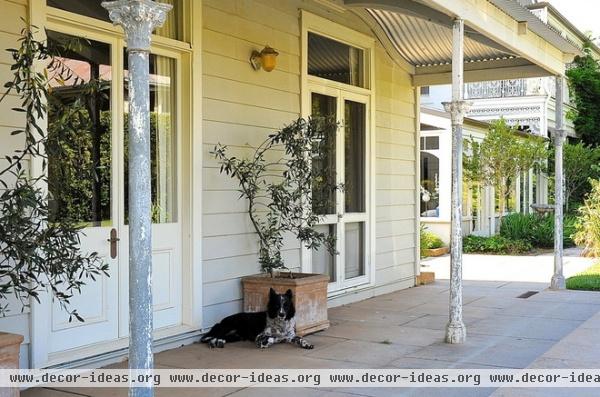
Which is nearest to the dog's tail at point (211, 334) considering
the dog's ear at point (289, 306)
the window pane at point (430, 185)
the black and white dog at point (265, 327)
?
the black and white dog at point (265, 327)

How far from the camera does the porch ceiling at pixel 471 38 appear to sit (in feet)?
22.1

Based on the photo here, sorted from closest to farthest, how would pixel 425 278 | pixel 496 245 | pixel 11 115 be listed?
pixel 11 115
pixel 425 278
pixel 496 245

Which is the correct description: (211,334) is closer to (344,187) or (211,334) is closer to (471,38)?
(344,187)

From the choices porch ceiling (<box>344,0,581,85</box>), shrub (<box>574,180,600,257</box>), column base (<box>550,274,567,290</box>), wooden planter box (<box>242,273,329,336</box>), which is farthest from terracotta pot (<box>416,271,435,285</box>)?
wooden planter box (<box>242,273,329,336</box>)

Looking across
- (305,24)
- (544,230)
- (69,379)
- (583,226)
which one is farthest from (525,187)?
(69,379)

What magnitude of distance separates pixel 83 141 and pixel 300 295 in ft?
7.62

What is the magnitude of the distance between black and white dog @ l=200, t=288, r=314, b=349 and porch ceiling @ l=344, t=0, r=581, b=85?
2785 millimetres

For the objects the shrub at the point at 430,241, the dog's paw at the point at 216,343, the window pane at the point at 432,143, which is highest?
the window pane at the point at 432,143

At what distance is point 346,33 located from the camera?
26.3 feet

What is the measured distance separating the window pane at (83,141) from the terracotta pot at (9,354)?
47.0 inches

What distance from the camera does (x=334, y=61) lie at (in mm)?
7879

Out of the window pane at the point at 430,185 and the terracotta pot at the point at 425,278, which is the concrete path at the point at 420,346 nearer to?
the terracotta pot at the point at 425,278

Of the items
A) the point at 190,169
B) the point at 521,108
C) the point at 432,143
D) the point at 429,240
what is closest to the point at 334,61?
the point at 190,169

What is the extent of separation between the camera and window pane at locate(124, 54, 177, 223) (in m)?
5.70
